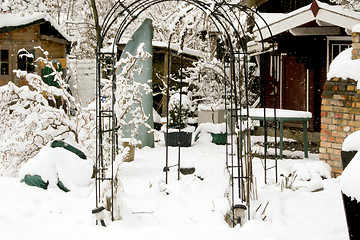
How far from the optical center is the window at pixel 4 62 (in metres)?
15.6

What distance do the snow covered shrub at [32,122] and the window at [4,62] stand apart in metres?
9.19

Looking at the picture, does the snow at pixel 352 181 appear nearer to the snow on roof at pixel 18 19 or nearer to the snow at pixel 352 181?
the snow at pixel 352 181

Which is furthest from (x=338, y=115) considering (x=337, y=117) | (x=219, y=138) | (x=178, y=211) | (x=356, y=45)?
(x=219, y=138)

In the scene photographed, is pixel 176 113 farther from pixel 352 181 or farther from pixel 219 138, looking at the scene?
pixel 352 181

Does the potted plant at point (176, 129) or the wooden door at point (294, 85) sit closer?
the potted plant at point (176, 129)

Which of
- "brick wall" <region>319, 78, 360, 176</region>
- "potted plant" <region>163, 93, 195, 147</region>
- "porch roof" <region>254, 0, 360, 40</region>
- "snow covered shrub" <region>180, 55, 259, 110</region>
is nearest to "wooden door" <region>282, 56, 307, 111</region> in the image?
"snow covered shrub" <region>180, 55, 259, 110</region>

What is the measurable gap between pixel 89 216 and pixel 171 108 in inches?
229

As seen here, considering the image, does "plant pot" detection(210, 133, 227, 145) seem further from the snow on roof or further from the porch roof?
the snow on roof

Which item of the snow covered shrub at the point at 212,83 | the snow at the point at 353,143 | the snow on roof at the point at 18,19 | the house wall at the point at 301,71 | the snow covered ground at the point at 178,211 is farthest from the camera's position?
the snow on roof at the point at 18,19

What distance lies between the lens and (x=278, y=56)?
41.3ft

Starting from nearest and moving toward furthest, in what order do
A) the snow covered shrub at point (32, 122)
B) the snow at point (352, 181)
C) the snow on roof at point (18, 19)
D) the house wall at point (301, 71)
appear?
the snow at point (352, 181), the snow covered shrub at point (32, 122), the house wall at point (301, 71), the snow on roof at point (18, 19)

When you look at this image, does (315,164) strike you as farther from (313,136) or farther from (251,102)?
(251,102)

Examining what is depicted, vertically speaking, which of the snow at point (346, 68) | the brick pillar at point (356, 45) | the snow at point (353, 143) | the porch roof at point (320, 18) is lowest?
the snow at point (353, 143)

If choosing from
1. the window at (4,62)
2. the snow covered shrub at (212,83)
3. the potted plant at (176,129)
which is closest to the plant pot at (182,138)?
the potted plant at (176,129)
